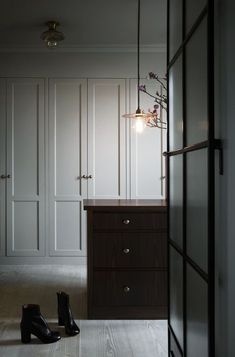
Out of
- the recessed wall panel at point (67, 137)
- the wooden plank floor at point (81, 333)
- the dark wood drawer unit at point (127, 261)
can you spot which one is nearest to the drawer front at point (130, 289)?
the dark wood drawer unit at point (127, 261)

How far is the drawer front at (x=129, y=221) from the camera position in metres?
3.00

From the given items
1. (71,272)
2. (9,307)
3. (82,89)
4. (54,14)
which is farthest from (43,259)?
(54,14)

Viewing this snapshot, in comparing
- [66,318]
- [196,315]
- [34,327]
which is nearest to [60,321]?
[66,318]

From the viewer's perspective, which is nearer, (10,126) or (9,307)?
(9,307)

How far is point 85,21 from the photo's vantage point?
158 inches

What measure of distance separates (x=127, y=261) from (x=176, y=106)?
1381 millimetres

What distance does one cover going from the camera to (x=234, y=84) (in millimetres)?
1277

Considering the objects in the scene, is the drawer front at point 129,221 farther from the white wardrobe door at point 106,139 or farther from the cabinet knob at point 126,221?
the white wardrobe door at point 106,139

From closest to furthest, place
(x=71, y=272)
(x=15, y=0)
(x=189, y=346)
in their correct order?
(x=189, y=346) → (x=15, y=0) → (x=71, y=272)

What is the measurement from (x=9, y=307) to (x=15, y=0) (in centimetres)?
252

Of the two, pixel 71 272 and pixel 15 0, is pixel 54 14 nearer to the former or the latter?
pixel 15 0

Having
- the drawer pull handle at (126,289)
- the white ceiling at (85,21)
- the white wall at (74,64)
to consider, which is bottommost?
the drawer pull handle at (126,289)

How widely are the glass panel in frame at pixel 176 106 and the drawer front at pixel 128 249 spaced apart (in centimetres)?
101

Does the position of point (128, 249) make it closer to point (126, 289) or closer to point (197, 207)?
point (126, 289)
